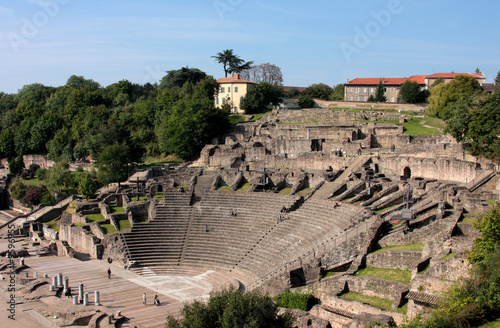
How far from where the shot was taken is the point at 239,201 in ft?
131

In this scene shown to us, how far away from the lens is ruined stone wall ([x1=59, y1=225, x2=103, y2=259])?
38.1m

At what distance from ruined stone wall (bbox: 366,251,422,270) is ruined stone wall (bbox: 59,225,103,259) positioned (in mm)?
21795

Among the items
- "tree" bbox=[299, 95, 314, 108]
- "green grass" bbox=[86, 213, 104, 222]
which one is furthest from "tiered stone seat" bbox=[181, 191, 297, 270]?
"tree" bbox=[299, 95, 314, 108]

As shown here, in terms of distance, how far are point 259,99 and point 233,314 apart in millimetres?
54735

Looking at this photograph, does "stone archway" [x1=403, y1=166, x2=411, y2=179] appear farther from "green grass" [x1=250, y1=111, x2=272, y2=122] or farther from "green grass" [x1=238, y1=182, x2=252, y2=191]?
"green grass" [x1=250, y1=111, x2=272, y2=122]

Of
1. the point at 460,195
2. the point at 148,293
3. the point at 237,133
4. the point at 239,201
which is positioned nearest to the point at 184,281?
the point at 148,293

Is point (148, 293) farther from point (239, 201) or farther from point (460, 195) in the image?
point (460, 195)

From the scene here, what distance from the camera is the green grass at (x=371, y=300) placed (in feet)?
70.6

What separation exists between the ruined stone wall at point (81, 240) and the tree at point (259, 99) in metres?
33.7

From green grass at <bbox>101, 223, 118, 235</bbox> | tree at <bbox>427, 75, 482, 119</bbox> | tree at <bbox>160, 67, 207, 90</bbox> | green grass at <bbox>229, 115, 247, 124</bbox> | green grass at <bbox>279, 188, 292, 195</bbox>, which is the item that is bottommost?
green grass at <bbox>101, 223, 118, 235</bbox>

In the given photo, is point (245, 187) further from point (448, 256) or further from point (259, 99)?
point (259, 99)

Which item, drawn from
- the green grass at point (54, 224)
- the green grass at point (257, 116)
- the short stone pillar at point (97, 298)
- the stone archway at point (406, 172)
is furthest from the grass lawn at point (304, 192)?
the green grass at point (257, 116)

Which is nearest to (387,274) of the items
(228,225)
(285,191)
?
(228,225)

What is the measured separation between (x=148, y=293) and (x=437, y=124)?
37126 mm
